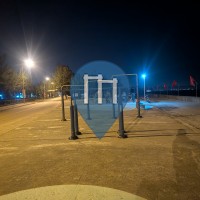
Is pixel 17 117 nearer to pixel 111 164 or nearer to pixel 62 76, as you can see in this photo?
pixel 111 164

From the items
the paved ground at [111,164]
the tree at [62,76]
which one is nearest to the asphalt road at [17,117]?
the paved ground at [111,164]

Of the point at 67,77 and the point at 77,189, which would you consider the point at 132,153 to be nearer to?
the point at 77,189

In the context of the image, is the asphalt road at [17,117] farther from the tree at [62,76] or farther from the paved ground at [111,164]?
the tree at [62,76]

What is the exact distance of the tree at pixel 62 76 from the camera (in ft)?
210

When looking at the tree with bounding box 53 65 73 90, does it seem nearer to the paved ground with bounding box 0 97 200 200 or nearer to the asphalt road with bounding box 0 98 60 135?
the asphalt road with bounding box 0 98 60 135

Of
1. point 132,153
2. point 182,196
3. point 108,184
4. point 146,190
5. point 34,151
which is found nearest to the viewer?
point 182,196

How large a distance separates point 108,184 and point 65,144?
3.55m

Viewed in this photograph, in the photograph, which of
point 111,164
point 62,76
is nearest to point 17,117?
point 111,164

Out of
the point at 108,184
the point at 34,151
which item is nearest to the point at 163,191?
the point at 108,184

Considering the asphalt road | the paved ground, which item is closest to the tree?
the asphalt road

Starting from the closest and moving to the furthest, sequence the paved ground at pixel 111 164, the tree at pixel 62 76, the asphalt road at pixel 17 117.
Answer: the paved ground at pixel 111 164
the asphalt road at pixel 17 117
the tree at pixel 62 76

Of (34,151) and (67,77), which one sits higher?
(67,77)

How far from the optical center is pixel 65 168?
537cm

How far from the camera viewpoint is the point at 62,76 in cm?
6431
